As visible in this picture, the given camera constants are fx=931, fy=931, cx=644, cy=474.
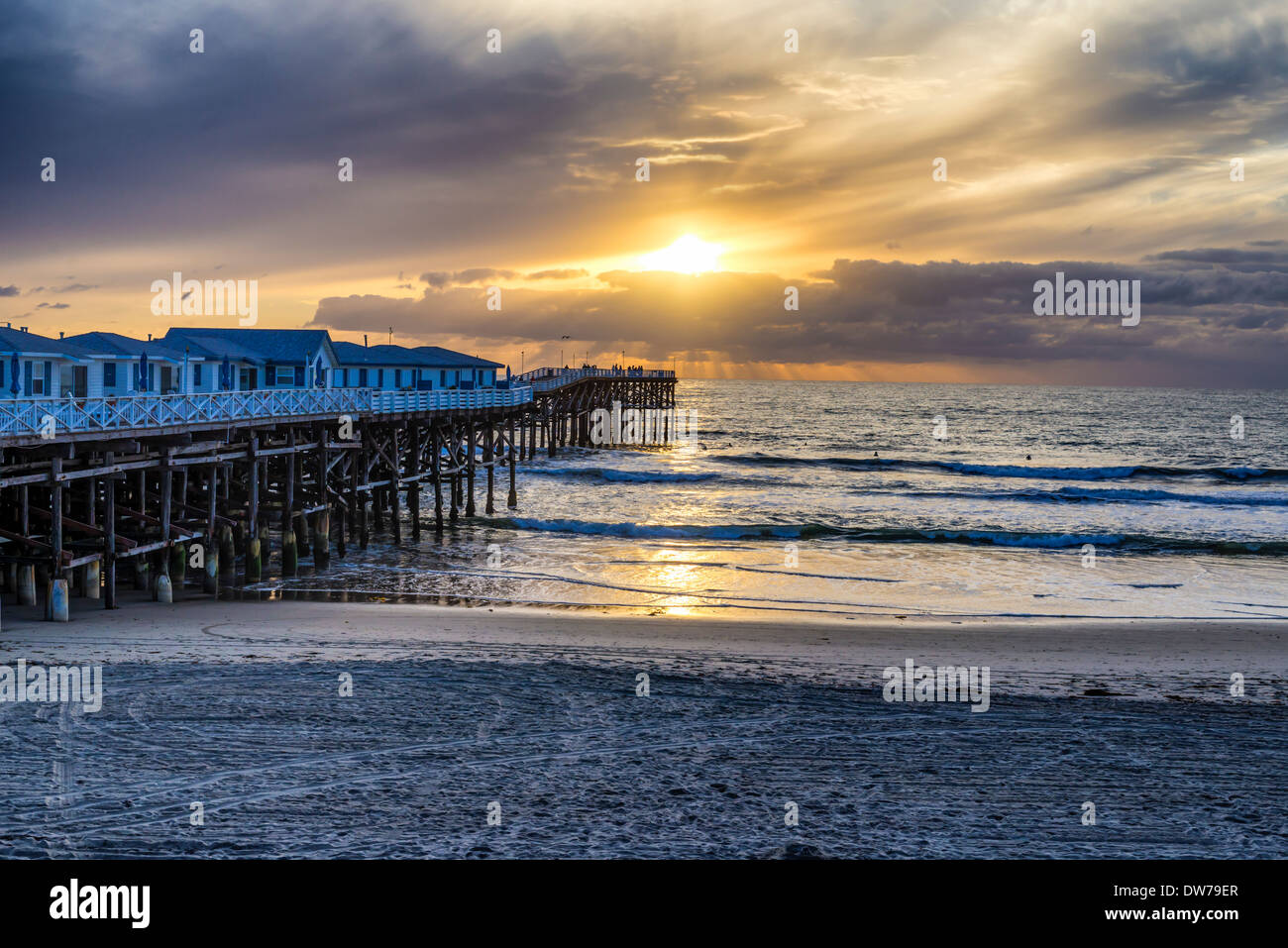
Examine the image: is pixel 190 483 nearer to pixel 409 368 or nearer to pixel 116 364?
pixel 116 364

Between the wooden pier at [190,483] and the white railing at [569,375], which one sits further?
the white railing at [569,375]

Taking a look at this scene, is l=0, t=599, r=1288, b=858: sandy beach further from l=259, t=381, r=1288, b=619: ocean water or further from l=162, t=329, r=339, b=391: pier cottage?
l=162, t=329, r=339, b=391: pier cottage

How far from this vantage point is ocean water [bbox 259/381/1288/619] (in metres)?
24.0

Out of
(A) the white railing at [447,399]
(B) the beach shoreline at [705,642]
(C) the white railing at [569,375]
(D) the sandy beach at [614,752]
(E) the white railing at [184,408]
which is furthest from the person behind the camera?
(C) the white railing at [569,375]

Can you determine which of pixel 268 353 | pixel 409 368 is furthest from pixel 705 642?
pixel 409 368

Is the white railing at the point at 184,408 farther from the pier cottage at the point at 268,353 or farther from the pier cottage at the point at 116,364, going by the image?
the pier cottage at the point at 268,353

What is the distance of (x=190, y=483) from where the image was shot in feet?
90.9

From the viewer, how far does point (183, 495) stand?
23688 millimetres

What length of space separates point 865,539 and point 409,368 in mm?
26144

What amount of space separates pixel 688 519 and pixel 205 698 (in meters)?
30.0

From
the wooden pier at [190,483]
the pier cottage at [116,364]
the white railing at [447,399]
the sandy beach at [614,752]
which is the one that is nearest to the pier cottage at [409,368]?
the white railing at [447,399]

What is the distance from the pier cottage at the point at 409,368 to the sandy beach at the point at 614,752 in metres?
32.0

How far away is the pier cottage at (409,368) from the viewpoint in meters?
48.2
